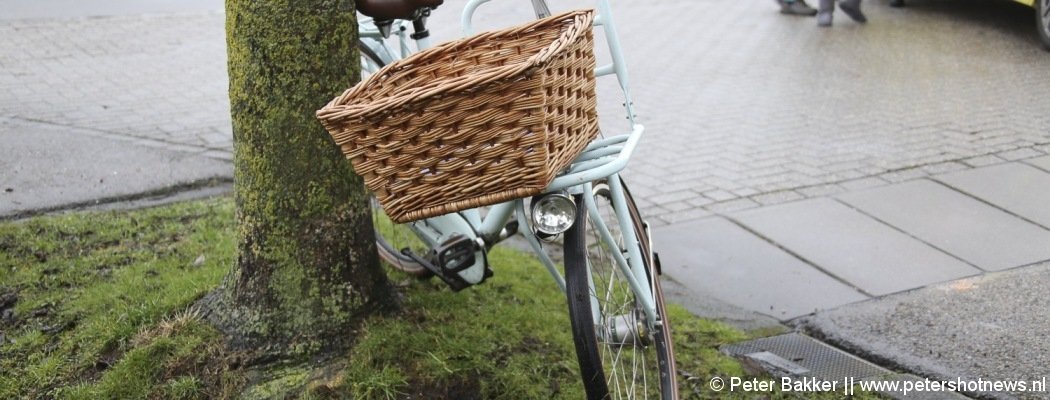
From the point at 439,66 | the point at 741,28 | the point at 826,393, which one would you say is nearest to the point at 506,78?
the point at 439,66

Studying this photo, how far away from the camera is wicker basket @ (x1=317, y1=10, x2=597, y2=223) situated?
2531 mm

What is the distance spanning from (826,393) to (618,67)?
1.33 meters

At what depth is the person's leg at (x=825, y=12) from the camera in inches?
427

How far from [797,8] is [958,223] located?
648 cm

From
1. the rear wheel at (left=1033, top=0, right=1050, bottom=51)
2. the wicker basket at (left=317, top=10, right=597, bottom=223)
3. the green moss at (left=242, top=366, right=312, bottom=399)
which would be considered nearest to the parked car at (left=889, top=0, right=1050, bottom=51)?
the rear wheel at (left=1033, top=0, right=1050, bottom=51)

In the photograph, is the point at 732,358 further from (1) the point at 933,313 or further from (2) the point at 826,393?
(1) the point at 933,313

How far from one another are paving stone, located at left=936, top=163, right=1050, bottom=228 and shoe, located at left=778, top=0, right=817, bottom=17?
547 centimetres

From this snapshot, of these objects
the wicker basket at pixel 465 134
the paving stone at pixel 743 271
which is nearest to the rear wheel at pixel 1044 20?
the paving stone at pixel 743 271

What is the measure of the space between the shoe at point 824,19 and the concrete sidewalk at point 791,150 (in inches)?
6.5

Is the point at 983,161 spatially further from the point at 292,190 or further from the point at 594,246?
the point at 292,190

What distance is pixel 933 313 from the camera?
4312mm

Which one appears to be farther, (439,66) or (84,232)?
(84,232)

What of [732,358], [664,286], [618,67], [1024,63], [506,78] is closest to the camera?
[506,78]

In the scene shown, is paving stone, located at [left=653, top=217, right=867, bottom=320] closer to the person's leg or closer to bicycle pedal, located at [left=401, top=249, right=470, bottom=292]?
bicycle pedal, located at [left=401, top=249, right=470, bottom=292]
